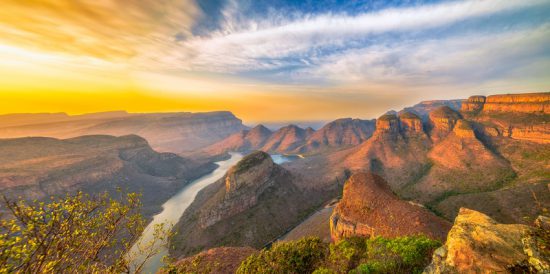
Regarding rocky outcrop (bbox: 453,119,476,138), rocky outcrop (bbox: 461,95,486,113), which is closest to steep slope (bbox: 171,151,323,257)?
rocky outcrop (bbox: 453,119,476,138)

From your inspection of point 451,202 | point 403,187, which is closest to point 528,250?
point 451,202

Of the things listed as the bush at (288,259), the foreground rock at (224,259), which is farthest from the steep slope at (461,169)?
the foreground rock at (224,259)

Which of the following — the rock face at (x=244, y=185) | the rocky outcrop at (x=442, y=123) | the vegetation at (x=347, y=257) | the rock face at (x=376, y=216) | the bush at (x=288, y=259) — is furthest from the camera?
the rocky outcrop at (x=442, y=123)

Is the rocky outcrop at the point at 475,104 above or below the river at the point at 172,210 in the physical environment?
above

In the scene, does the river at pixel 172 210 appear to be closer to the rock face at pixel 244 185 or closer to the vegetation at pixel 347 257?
the rock face at pixel 244 185

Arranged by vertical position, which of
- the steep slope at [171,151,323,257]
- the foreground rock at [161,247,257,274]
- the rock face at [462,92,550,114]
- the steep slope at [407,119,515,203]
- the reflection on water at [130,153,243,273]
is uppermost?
the rock face at [462,92,550,114]

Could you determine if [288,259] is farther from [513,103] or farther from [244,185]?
[513,103]

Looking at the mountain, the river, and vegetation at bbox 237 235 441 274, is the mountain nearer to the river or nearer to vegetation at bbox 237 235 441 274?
the river

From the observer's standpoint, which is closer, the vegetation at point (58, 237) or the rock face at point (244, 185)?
the vegetation at point (58, 237)
